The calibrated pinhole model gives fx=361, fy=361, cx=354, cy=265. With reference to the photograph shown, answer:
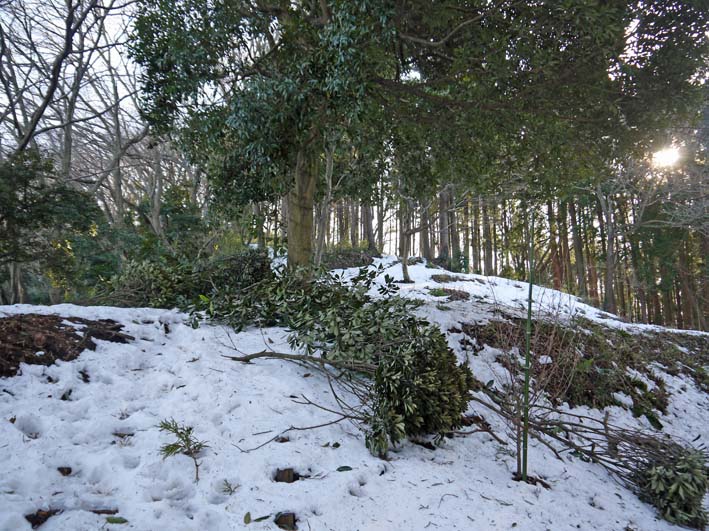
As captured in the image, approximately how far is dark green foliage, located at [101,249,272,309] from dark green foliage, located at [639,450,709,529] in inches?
162

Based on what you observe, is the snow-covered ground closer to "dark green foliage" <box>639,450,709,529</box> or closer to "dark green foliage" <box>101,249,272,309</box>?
"dark green foliage" <box>639,450,709,529</box>

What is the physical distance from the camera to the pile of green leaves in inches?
98.7

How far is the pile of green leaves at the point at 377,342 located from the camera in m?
2.51

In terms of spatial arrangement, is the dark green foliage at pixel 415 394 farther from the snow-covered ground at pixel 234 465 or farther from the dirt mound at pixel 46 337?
the dirt mound at pixel 46 337

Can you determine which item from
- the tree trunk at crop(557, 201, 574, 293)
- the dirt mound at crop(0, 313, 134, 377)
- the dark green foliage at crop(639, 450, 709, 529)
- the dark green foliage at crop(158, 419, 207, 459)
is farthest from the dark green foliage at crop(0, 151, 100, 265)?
the tree trunk at crop(557, 201, 574, 293)

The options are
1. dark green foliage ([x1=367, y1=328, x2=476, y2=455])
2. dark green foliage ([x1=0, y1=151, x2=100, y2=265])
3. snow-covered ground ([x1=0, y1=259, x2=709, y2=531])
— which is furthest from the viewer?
dark green foliage ([x1=0, y1=151, x2=100, y2=265])

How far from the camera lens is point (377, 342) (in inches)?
121

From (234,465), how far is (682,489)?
2.93m

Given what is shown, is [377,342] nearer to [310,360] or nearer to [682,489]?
[310,360]

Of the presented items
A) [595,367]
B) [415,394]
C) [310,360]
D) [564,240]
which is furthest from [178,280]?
[564,240]

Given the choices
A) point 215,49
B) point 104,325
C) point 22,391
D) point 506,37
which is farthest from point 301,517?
point 215,49

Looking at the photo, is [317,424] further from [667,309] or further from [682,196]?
[667,309]

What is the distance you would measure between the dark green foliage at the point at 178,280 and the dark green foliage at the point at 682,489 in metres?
4.11

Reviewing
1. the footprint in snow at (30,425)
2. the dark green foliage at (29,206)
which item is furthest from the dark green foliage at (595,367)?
the dark green foliage at (29,206)
